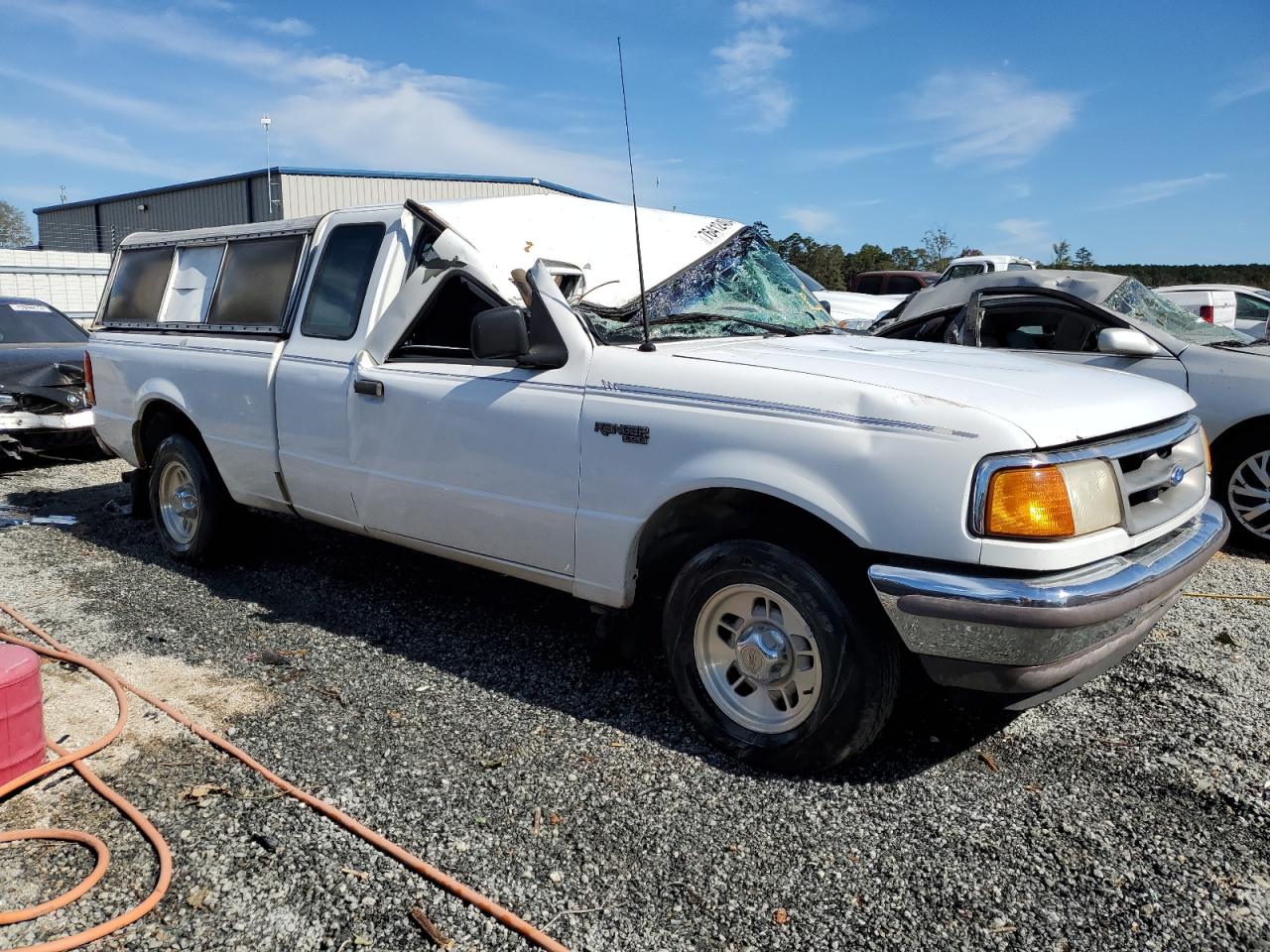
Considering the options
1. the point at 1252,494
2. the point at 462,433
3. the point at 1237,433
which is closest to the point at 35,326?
the point at 462,433

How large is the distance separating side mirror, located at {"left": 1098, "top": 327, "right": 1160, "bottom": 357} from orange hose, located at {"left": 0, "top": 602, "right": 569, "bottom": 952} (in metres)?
4.90

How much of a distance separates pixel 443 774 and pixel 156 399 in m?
3.65

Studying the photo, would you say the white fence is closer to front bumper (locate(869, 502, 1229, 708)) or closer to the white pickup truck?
the white pickup truck

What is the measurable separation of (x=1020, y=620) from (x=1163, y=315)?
16.8ft

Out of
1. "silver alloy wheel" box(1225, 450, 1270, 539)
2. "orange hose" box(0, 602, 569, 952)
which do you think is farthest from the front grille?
"silver alloy wheel" box(1225, 450, 1270, 539)

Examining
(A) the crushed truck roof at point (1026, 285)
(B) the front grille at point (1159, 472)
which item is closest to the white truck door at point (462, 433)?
(B) the front grille at point (1159, 472)

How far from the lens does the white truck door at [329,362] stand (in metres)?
4.47

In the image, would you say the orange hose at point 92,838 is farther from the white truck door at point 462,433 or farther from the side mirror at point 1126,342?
the side mirror at point 1126,342

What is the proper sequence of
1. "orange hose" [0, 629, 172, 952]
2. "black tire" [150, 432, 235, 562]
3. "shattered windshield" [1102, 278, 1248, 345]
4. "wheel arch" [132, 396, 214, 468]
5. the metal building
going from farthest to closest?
the metal building → "shattered windshield" [1102, 278, 1248, 345] → "wheel arch" [132, 396, 214, 468] → "black tire" [150, 432, 235, 562] → "orange hose" [0, 629, 172, 952]

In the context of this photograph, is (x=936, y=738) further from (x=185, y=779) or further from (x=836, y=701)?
A: (x=185, y=779)

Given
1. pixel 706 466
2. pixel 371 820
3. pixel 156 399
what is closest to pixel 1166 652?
pixel 706 466

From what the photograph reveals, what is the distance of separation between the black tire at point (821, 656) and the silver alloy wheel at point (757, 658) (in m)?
0.02

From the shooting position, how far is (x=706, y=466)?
3186 millimetres

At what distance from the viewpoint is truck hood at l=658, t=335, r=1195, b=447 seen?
287cm
